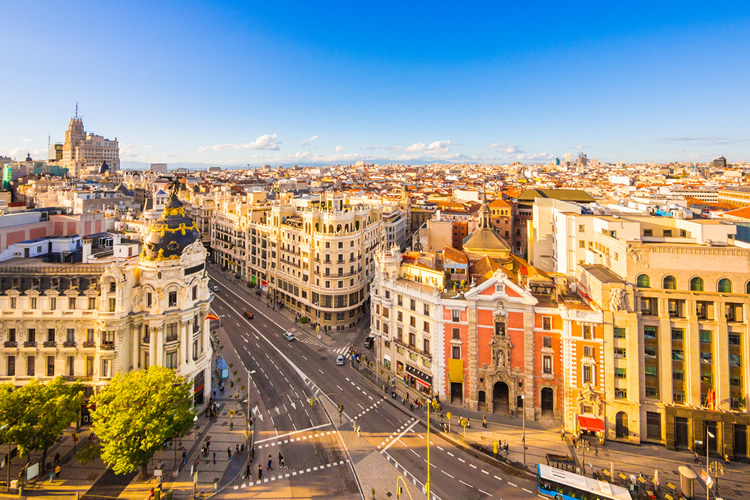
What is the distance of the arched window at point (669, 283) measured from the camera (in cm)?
5184

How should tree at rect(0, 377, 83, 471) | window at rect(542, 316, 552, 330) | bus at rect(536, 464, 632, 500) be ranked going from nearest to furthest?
tree at rect(0, 377, 83, 471) → bus at rect(536, 464, 632, 500) → window at rect(542, 316, 552, 330)

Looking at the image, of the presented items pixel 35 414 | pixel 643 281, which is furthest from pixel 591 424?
pixel 35 414

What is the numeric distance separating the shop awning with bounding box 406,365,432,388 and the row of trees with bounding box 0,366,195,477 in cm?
3260

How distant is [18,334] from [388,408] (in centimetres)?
4697

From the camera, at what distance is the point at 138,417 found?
39531 millimetres

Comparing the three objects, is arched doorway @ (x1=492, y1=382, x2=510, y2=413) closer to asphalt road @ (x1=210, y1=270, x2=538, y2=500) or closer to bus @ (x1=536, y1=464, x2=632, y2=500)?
asphalt road @ (x1=210, y1=270, x2=538, y2=500)

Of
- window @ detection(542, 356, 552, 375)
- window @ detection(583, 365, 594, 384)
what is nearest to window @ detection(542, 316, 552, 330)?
window @ detection(542, 356, 552, 375)

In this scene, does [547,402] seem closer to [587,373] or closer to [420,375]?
[587,373]

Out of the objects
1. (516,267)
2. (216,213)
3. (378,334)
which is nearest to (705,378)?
(516,267)

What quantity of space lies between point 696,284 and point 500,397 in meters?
29.0

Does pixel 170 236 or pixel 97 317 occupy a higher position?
pixel 170 236

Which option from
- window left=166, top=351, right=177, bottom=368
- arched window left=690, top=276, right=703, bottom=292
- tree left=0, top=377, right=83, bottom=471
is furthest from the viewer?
window left=166, top=351, right=177, bottom=368

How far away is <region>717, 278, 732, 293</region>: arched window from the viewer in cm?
5003

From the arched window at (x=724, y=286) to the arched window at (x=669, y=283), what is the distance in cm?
454
